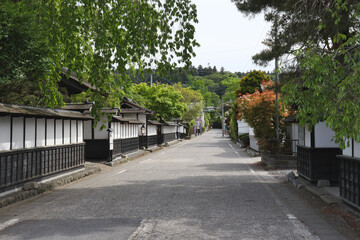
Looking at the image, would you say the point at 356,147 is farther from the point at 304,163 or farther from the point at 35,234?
the point at 35,234

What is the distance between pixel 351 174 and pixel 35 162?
9347mm

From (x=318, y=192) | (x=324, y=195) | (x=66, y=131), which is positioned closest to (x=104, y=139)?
(x=66, y=131)

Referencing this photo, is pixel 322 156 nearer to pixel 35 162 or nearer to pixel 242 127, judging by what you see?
pixel 35 162

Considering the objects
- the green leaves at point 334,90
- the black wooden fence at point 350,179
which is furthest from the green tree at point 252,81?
the green leaves at point 334,90

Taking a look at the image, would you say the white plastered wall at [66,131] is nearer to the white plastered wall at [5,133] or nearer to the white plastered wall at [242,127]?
the white plastered wall at [5,133]

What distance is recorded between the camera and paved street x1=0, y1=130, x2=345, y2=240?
240 inches

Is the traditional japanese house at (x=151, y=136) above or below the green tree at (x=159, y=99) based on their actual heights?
below

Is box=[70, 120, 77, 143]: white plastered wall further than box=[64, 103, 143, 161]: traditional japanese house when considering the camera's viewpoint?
No

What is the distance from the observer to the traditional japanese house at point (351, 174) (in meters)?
7.16

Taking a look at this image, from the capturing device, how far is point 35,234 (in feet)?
20.1

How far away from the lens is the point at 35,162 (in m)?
11.4

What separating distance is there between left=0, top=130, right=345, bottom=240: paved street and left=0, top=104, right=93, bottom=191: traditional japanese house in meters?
1.02

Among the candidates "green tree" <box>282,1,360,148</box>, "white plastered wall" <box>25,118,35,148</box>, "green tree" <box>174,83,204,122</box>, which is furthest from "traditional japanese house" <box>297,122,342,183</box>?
"green tree" <box>174,83,204,122</box>

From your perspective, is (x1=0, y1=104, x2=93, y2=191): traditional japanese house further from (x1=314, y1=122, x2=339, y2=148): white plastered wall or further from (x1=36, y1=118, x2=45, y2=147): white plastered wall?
(x1=314, y1=122, x2=339, y2=148): white plastered wall
